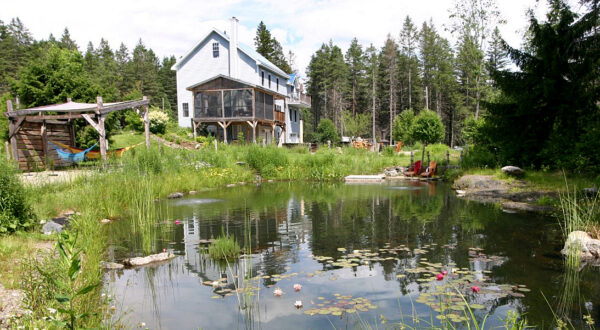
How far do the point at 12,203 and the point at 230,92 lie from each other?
23.4 meters

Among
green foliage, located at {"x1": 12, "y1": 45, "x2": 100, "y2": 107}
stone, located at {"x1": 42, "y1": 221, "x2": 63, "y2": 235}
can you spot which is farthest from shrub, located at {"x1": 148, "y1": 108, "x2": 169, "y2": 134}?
stone, located at {"x1": 42, "y1": 221, "x2": 63, "y2": 235}

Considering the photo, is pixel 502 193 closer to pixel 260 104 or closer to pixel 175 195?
pixel 175 195

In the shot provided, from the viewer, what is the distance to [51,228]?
6570 mm

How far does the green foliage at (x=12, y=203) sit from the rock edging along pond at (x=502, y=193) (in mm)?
10955

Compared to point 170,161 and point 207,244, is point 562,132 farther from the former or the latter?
point 170,161

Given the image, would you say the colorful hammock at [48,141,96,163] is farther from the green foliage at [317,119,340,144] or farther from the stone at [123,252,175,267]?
the green foliage at [317,119,340,144]

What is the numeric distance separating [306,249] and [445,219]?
4153 mm

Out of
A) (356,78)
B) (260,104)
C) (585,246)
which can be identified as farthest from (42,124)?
(356,78)

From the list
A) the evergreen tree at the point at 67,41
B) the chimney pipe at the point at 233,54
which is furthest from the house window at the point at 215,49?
the evergreen tree at the point at 67,41

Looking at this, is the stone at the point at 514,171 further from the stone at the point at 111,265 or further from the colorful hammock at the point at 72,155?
the colorful hammock at the point at 72,155

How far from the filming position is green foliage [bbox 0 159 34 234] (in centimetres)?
586

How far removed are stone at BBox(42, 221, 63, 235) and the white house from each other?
19417 millimetres

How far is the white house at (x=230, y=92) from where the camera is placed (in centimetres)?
2861

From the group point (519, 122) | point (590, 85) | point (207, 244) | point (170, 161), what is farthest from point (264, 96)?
point (207, 244)
